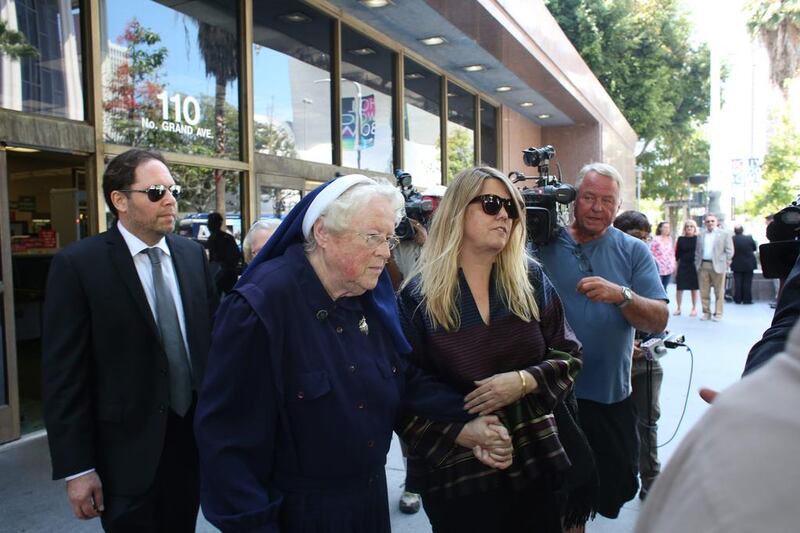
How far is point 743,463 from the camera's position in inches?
23.0

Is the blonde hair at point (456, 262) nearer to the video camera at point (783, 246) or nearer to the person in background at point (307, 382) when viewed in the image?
the person in background at point (307, 382)

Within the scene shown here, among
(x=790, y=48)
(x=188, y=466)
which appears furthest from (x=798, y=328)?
(x=790, y=48)

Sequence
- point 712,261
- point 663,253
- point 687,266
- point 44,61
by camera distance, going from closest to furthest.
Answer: point 44,61 → point 712,261 → point 687,266 → point 663,253

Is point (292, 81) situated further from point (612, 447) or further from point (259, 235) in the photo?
point (612, 447)

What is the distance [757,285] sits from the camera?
15.1 meters

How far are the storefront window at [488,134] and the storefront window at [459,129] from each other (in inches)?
21.5

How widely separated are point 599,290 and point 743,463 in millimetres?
2269

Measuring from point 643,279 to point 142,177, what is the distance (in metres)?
2.35

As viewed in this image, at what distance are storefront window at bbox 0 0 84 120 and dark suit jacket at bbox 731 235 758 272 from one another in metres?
13.1

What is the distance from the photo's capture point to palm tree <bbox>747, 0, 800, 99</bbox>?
3105 centimetres

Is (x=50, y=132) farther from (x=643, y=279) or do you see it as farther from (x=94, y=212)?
(x=643, y=279)

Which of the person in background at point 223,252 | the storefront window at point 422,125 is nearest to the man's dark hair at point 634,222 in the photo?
the person in background at point 223,252

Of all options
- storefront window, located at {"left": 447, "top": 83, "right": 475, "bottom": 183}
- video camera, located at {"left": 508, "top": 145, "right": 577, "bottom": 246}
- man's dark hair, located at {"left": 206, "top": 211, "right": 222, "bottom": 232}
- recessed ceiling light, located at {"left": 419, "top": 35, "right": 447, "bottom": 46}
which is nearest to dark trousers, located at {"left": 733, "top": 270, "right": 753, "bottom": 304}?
storefront window, located at {"left": 447, "top": 83, "right": 475, "bottom": 183}

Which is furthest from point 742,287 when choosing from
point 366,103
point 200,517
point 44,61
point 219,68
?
point 44,61
